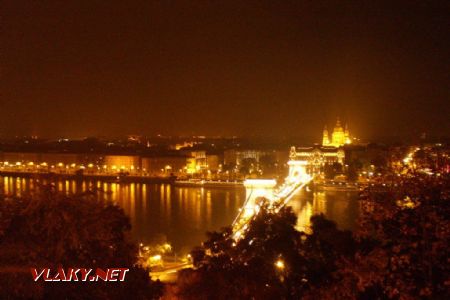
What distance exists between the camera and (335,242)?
2.75m

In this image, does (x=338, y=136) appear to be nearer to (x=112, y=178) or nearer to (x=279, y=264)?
(x=112, y=178)

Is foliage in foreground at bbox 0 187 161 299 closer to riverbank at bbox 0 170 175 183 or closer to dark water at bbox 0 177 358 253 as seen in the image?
dark water at bbox 0 177 358 253

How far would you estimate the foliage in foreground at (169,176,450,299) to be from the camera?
5.14 ft

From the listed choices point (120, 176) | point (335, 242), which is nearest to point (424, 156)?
point (335, 242)

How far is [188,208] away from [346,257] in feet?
31.0

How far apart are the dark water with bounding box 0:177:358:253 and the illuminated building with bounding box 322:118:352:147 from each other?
14368mm

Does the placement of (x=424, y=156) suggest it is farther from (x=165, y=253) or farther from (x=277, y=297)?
(x=165, y=253)

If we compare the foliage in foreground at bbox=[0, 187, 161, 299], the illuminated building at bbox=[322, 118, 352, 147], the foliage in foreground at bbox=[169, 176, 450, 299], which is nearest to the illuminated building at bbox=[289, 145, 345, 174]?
the illuminated building at bbox=[322, 118, 352, 147]

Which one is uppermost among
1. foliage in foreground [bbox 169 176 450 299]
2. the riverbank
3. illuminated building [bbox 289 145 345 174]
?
foliage in foreground [bbox 169 176 450 299]

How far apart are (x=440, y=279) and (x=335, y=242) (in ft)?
3.83

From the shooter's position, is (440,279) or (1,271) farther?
(1,271)

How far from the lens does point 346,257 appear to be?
220 cm

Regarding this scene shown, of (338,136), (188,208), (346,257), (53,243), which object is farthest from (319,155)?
(53,243)

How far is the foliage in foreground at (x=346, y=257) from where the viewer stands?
1566 millimetres
